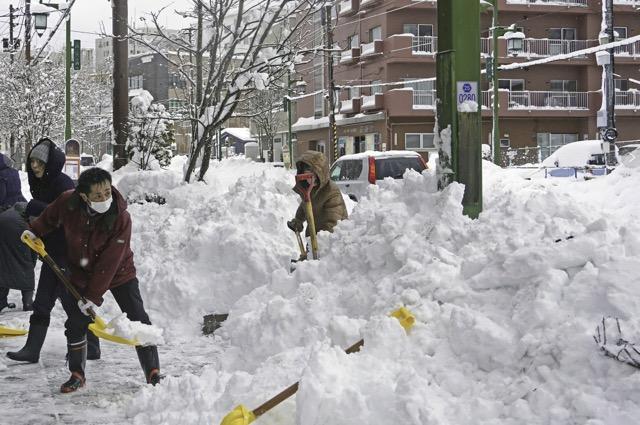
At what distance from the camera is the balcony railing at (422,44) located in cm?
3622

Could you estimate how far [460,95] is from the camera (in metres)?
5.62

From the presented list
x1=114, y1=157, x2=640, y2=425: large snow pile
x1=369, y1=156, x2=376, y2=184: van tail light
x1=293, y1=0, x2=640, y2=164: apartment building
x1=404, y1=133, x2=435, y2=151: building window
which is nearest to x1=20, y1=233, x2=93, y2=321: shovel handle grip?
x1=114, y1=157, x2=640, y2=425: large snow pile

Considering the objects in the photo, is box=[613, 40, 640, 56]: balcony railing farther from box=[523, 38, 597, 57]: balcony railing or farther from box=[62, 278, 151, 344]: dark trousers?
box=[62, 278, 151, 344]: dark trousers

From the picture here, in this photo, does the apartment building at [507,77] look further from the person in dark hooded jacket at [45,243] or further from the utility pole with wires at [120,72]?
the person in dark hooded jacket at [45,243]

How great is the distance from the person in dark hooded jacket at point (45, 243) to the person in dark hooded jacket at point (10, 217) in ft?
5.66

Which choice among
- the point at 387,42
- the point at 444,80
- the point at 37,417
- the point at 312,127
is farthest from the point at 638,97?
the point at 37,417

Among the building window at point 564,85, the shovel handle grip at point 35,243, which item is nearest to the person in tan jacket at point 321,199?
the shovel handle grip at point 35,243

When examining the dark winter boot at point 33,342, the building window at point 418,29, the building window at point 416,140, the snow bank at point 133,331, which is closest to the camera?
the snow bank at point 133,331

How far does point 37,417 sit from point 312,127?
132 feet

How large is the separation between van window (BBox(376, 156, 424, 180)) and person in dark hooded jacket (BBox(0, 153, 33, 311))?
367 inches

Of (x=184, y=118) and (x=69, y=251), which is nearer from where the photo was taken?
(x=69, y=251)

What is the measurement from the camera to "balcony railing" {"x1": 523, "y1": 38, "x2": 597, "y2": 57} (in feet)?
125

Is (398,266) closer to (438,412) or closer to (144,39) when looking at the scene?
(438,412)

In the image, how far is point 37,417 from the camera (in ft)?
15.5
